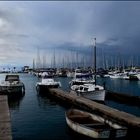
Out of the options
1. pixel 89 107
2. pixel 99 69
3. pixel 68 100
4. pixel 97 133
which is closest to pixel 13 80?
pixel 68 100

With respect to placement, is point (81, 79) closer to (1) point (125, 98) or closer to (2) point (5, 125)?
(1) point (125, 98)

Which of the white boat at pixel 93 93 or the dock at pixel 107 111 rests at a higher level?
the white boat at pixel 93 93

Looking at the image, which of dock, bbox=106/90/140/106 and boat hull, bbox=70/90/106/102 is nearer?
boat hull, bbox=70/90/106/102

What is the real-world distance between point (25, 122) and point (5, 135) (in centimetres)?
867

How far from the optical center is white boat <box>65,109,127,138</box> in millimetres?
18916

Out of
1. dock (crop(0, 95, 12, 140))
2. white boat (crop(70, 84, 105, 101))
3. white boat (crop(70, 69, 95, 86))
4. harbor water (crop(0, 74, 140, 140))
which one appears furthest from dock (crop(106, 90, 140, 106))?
dock (crop(0, 95, 12, 140))

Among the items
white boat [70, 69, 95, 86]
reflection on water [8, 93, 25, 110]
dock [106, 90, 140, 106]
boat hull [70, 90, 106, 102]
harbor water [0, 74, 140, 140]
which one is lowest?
harbor water [0, 74, 140, 140]

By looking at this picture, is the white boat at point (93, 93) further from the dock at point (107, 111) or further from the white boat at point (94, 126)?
the white boat at point (94, 126)

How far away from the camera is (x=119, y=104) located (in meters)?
38.5

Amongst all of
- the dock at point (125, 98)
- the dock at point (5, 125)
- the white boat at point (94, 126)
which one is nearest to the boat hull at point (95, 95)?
the dock at point (125, 98)

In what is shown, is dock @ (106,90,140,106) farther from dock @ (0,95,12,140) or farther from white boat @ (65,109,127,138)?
dock @ (0,95,12,140)

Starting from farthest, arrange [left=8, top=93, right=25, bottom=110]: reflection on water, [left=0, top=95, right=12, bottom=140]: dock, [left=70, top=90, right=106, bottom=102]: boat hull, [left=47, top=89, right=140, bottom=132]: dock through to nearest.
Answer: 1. [left=70, top=90, right=106, bottom=102]: boat hull
2. [left=8, top=93, right=25, bottom=110]: reflection on water
3. [left=47, top=89, right=140, bottom=132]: dock
4. [left=0, top=95, right=12, bottom=140]: dock

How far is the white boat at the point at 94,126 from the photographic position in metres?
18.9

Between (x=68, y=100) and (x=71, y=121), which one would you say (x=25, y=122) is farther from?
(x=68, y=100)
